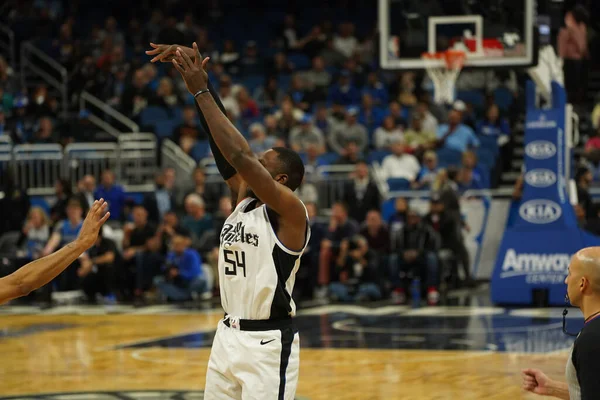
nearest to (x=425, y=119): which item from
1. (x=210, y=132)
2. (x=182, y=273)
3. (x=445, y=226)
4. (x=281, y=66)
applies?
(x=445, y=226)

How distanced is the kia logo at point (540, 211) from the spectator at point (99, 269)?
6.54 meters

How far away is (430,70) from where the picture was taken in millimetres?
15250

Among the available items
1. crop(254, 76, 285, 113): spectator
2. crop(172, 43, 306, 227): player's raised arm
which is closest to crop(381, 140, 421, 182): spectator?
crop(254, 76, 285, 113): spectator

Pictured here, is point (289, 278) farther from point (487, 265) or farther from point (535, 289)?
point (487, 265)

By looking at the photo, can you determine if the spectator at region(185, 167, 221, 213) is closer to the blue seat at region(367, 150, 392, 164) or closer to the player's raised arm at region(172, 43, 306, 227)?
the blue seat at region(367, 150, 392, 164)

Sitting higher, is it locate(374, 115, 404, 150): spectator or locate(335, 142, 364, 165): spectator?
locate(374, 115, 404, 150): spectator

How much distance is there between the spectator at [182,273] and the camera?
1677 centimetres

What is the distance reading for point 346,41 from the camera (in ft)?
80.1

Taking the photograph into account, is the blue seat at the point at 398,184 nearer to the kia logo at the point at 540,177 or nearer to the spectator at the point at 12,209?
the kia logo at the point at 540,177

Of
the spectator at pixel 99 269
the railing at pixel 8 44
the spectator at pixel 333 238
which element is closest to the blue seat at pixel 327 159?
the spectator at pixel 333 238

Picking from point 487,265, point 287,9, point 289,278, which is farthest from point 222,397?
point 287,9

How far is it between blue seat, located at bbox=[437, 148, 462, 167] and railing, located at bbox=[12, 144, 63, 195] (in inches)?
288

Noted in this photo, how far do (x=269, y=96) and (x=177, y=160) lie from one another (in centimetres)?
346

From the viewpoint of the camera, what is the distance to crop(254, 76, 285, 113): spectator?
23078mm
